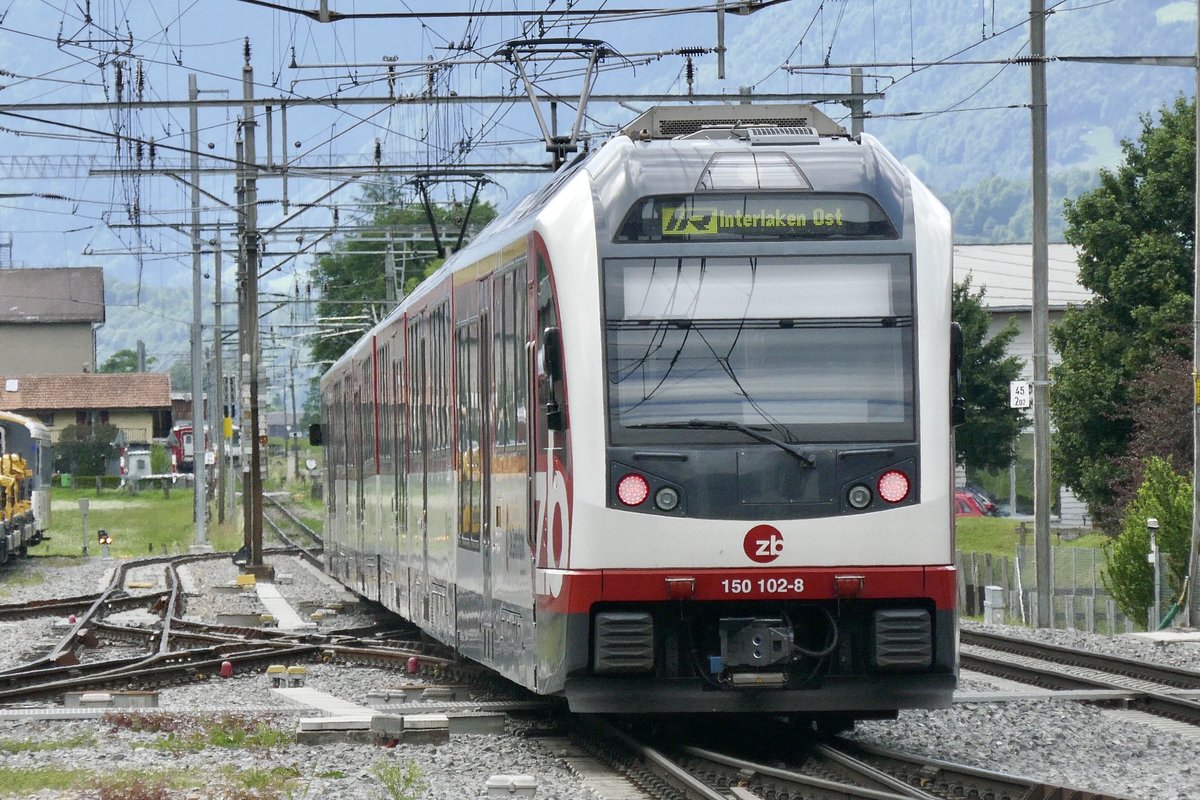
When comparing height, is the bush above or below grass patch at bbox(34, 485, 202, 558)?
above

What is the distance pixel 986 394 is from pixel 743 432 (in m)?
46.8

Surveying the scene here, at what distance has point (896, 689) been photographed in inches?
390

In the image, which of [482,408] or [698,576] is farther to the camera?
[482,408]

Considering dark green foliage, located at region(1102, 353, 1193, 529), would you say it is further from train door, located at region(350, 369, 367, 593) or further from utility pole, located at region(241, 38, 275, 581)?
train door, located at region(350, 369, 367, 593)

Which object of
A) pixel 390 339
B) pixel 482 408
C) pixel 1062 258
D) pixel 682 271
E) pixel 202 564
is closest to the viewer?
pixel 682 271

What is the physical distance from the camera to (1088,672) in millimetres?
16141

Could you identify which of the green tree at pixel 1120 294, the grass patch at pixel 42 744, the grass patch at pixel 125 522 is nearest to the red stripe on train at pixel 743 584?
the grass patch at pixel 42 744

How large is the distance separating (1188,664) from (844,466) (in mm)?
8656

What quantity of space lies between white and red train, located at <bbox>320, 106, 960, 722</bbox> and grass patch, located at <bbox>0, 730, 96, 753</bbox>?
299 centimetres

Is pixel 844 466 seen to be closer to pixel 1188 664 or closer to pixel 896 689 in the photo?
pixel 896 689

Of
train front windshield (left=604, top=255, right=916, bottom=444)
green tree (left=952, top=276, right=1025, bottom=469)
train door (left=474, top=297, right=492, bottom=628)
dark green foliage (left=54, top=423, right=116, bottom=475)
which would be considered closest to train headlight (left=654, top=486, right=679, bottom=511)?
train front windshield (left=604, top=255, right=916, bottom=444)

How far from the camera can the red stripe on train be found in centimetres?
971

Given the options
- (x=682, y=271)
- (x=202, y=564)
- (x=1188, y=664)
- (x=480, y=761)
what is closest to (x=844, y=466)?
(x=682, y=271)

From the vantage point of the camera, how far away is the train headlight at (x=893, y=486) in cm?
984
